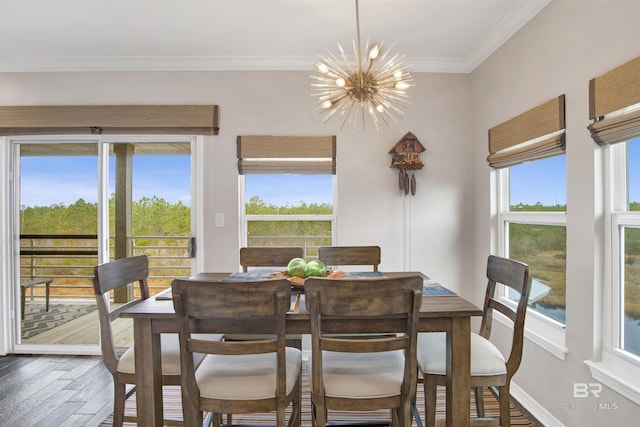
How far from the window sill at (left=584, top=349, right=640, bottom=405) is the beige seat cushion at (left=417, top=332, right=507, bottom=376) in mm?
466

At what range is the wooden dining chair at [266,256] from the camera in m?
2.61

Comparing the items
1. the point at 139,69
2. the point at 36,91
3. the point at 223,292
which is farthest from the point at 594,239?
the point at 36,91

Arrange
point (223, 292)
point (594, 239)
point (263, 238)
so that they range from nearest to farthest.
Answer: point (223, 292) → point (594, 239) → point (263, 238)

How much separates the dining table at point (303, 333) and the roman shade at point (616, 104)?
102 centimetres

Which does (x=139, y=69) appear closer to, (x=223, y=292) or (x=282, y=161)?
(x=282, y=161)

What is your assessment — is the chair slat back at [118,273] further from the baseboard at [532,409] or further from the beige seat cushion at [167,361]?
the baseboard at [532,409]

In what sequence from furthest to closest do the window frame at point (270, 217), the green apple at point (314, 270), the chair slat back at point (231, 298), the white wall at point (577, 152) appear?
the window frame at point (270, 217)
the green apple at point (314, 270)
the white wall at point (577, 152)
the chair slat back at point (231, 298)

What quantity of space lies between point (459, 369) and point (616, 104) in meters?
1.40

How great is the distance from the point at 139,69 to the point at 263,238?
186 centimetres

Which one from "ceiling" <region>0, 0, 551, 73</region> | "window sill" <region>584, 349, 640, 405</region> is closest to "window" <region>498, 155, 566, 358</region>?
"window sill" <region>584, 349, 640, 405</region>

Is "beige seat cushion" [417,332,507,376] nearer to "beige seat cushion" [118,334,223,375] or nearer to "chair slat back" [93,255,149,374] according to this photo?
"beige seat cushion" [118,334,223,375]

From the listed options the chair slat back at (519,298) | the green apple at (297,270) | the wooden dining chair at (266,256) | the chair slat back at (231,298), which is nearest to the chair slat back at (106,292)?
the chair slat back at (231,298)

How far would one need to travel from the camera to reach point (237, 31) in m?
2.70

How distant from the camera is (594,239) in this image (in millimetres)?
1831
